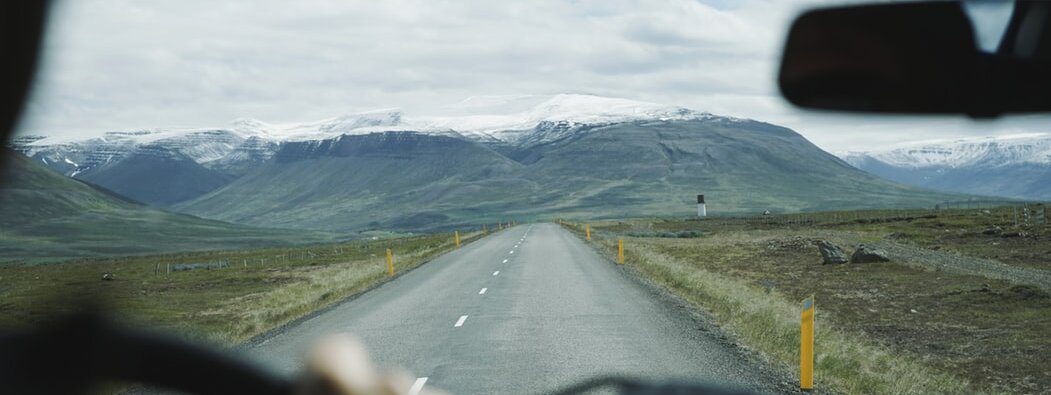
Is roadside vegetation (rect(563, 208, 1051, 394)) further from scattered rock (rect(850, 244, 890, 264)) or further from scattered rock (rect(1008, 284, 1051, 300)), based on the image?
scattered rock (rect(850, 244, 890, 264))

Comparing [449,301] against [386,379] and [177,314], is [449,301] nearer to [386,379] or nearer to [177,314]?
[177,314]

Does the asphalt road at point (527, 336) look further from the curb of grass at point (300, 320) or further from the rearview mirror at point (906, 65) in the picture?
the rearview mirror at point (906, 65)

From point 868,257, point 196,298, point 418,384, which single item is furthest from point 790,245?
point 418,384

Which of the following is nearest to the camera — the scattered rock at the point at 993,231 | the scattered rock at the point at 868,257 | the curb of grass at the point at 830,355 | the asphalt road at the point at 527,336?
the curb of grass at the point at 830,355

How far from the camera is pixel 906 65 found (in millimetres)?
3373

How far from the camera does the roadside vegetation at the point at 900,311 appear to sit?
1263 centimetres

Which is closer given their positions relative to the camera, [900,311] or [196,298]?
[900,311]

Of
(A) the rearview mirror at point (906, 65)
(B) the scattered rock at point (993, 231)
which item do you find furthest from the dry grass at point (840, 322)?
(B) the scattered rock at point (993, 231)

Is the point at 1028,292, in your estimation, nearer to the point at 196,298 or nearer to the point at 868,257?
the point at 868,257

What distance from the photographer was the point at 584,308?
20297 millimetres

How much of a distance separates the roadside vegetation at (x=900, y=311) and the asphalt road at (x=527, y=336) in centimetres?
89

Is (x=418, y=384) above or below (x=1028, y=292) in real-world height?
above

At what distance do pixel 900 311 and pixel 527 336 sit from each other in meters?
10.4

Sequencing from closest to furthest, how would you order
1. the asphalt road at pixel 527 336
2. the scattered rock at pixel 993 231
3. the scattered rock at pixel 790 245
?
1. the asphalt road at pixel 527 336
2. the scattered rock at pixel 790 245
3. the scattered rock at pixel 993 231
